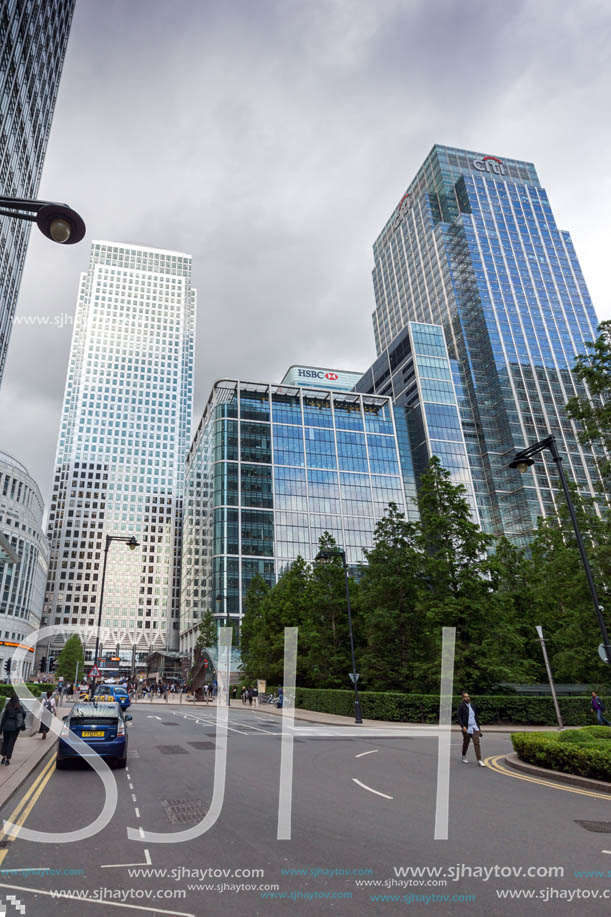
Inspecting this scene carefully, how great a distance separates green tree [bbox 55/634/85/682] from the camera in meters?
110

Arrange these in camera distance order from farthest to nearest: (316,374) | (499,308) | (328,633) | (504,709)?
(316,374), (499,308), (328,633), (504,709)

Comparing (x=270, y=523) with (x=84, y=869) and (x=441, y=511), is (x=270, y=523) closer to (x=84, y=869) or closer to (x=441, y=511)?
(x=441, y=511)

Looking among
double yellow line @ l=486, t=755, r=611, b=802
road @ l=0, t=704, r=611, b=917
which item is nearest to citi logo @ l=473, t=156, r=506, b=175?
Result: double yellow line @ l=486, t=755, r=611, b=802

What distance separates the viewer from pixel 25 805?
9.63 metres

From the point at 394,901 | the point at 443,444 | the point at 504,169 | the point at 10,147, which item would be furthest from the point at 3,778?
the point at 504,169

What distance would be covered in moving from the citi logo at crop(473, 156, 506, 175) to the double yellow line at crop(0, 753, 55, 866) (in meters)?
171

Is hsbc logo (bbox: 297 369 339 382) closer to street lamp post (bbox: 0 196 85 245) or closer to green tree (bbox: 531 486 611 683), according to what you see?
green tree (bbox: 531 486 611 683)

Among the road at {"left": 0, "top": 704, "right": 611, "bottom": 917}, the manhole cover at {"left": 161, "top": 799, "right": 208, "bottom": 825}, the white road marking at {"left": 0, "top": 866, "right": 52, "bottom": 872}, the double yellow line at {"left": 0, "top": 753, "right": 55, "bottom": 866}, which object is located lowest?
the road at {"left": 0, "top": 704, "right": 611, "bottom": 917}

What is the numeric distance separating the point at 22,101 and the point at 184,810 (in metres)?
56.3

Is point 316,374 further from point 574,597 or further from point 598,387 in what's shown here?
point 598,387

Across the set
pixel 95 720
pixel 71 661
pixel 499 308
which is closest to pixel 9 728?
pixel 95 720

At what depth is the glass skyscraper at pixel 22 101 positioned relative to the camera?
40.0 metres

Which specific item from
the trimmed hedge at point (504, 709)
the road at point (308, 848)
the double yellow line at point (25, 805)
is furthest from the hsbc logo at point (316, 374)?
the road at point (308, 848)

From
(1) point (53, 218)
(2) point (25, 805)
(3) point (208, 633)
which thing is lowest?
(2) point (25, 805)
